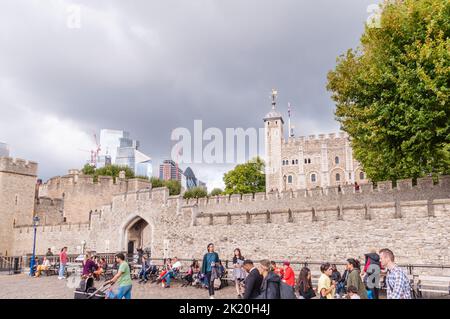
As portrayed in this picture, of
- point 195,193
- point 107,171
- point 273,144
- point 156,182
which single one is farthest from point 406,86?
point 273,144

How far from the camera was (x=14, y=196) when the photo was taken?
114 feet

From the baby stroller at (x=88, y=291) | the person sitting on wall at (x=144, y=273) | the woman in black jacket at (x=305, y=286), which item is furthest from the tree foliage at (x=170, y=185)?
the woman in black jacket at (x=305, y=286)

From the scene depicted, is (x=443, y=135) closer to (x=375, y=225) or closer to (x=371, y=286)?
(x=375, y=225)

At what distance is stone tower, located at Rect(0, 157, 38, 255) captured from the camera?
34156 mm

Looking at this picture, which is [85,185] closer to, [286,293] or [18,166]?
[18,166]

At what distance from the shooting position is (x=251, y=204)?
91.6 ft

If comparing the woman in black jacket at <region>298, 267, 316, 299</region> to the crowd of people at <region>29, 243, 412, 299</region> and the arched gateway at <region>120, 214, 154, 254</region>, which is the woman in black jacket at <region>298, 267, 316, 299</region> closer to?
the crowd of people at <region>29, 243, 412, 299</region>

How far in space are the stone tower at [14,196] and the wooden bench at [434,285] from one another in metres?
33.7

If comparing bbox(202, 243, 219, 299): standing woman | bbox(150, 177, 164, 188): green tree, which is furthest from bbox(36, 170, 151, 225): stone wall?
bbox(202, 243, 219, 299): standing woman

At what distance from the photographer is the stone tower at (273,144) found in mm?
68562

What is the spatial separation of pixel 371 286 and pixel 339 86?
11.7 m

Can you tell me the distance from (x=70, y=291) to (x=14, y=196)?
2491 cm

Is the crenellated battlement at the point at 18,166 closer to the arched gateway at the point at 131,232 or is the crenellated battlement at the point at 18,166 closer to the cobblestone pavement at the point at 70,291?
the arched gateway at the point at 131,232

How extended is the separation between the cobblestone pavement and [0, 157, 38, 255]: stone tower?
2052cm
